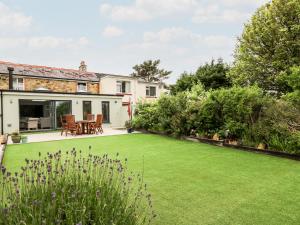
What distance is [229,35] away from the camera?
940 inches

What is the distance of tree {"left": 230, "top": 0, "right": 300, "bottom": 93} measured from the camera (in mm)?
17719

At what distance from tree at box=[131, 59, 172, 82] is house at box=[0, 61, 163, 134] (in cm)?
1952

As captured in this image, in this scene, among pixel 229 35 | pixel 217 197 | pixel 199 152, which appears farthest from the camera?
pixel 229 35

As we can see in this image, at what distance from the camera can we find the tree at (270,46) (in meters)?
17.7

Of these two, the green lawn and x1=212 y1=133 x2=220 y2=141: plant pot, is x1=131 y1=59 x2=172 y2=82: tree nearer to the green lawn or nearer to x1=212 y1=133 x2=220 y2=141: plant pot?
x1=212 y1=133 x2=220 y2=141: plant pot

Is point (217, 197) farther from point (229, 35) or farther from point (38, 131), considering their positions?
point (229, 35)

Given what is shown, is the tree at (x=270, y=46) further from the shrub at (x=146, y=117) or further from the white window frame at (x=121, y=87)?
the white window frame at (x=121, y=87)

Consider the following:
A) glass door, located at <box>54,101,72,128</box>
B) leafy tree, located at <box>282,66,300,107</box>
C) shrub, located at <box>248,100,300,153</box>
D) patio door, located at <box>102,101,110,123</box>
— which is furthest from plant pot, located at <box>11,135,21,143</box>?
leafy tree, located at <box>282,66,300,107</box>

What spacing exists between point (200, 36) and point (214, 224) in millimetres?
23587

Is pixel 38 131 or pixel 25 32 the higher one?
pixel 25 32

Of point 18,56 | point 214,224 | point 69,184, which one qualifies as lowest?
point 214,224

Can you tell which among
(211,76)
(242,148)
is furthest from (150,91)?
(242,148)

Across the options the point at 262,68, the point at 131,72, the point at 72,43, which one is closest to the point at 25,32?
the point at 72,43

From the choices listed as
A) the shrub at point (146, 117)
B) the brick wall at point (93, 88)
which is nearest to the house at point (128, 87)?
the brick wall at point (93, 88)
